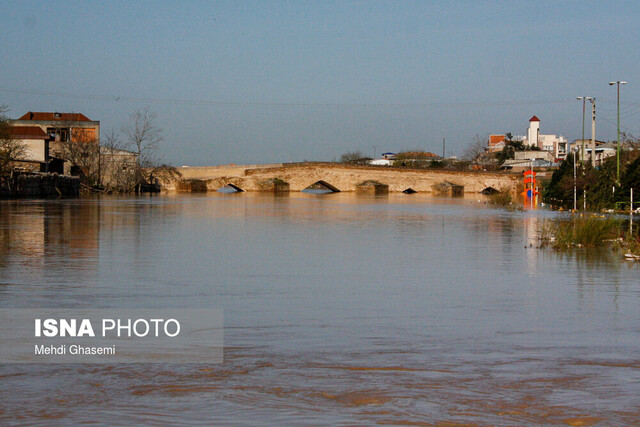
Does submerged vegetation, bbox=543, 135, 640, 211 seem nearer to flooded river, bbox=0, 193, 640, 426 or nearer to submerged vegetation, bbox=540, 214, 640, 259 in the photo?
submerged vegetation, bbox=540, 214, 640, 259

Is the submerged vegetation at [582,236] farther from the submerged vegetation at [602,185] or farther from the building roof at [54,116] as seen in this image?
the building roof at [54,116]

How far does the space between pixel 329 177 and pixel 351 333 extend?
3431 inches

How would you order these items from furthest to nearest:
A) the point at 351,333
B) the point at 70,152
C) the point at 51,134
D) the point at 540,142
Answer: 1. the point at 540,142
2. the point at 51,134
3. the point at 70,152
4. the point at 351,333

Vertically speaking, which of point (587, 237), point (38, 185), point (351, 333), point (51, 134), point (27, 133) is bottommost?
point (351, 333)

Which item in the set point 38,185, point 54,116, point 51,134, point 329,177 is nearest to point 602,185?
point 38,185

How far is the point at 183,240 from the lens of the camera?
21062 millimetres

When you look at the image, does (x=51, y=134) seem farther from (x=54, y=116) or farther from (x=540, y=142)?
(x=540, y=142)

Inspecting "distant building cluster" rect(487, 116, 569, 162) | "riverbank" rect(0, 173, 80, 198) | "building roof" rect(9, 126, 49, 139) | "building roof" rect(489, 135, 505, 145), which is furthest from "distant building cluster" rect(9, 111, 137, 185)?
"building roof" rect(489, 135, 505, 145)

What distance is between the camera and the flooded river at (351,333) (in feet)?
18.8

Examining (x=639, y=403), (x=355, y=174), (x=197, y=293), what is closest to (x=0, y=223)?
(x=197, y=293)

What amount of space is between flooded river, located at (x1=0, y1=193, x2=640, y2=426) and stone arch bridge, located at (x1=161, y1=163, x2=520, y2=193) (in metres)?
74.0

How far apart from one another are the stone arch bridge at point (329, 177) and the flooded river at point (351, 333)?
243 ft

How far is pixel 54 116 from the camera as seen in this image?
91562 millimetres

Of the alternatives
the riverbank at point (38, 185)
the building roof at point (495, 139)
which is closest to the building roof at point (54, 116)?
the riverbank at point (38, 185)
